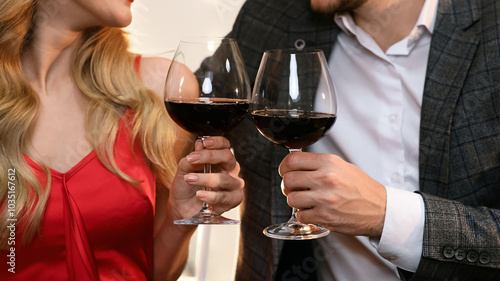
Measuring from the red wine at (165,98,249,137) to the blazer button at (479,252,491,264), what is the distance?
68 cm

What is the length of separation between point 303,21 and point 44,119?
0.84 metres

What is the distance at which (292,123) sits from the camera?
42.6 inches

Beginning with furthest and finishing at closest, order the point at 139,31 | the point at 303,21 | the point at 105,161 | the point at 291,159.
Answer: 1. the point at 139,31
2. the point at 303,21
3. the point at 105,161
4. the point at 291,159

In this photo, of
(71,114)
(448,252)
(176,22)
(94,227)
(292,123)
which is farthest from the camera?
(176,22)

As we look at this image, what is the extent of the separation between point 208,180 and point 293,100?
271 mm

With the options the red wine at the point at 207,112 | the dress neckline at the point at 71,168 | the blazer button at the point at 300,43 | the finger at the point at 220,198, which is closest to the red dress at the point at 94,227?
the dress neckline at the point at 71,168

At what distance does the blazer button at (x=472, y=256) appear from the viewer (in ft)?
4.32

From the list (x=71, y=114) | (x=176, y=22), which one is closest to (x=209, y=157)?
(x=71, y=114)

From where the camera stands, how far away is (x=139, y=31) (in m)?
1.95

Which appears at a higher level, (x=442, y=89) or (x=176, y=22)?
(x=176, y=22)

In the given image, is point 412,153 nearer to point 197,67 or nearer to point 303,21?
point 303,21

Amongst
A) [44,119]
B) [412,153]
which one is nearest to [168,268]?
[44,119]

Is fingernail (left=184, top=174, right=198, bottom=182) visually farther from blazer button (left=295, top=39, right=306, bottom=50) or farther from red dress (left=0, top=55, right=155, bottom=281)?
blazer button (left=295, top=39, right=306, bottom=50)

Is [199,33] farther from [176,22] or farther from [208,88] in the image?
[208,88]
